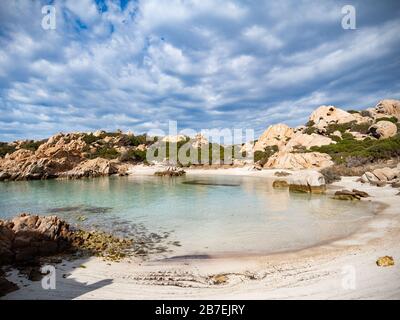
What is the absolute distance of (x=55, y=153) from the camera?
54844mm

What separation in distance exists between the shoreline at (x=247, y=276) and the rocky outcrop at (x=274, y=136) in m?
65.4

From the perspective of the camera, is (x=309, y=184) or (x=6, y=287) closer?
(x=6, y=287)

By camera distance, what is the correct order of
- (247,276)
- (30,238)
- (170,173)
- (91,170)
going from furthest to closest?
1. (91,170)
2. (170,173)
3. (30,238)
4. (247,276)

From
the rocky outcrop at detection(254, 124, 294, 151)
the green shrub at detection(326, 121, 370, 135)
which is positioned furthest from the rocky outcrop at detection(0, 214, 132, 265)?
the green shrub at detection(326, 121, 370, 135)

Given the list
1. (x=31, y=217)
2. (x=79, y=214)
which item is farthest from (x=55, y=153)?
(x=31, y=217)

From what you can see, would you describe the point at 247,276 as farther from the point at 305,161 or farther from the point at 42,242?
the point at 305,161

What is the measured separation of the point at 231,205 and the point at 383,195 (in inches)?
445

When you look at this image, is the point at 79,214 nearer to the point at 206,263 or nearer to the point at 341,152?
the point at 206,263

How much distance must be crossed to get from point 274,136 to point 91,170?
49.6 metres

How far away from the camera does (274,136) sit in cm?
7756

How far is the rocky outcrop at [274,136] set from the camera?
74438 millimetres

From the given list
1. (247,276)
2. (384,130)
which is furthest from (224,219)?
(384,130)

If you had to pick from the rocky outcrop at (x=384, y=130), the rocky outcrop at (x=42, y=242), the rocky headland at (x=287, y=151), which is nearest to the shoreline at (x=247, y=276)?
the rocky outcrop at (x=42, y=242)

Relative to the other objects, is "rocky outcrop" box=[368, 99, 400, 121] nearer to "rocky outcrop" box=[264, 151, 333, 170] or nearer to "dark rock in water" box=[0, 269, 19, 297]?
"rocky outcrop" box=[264, 151, 333, 170]
